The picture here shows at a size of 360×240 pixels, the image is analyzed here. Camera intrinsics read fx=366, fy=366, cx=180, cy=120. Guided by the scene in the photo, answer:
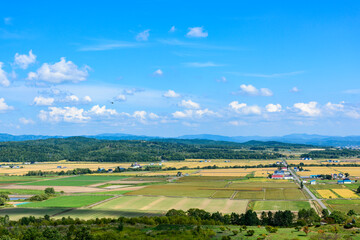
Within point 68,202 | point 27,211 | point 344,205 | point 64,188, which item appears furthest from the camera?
point 64,188

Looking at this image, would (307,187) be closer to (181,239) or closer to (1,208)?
(181,239)

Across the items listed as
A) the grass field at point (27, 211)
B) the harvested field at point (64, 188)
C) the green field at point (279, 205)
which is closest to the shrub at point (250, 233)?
the green field at point (279, 205)

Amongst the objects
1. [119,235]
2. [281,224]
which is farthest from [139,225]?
[281,224]

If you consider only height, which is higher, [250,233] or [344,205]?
[250,233]

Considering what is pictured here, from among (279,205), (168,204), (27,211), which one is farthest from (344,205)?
(27,211)

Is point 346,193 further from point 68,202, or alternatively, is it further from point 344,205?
point 68,202

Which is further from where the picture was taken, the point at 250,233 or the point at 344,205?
the point at 344,205

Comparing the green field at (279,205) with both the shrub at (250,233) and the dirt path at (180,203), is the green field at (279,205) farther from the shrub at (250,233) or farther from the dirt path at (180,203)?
the shrub at (250,233)
